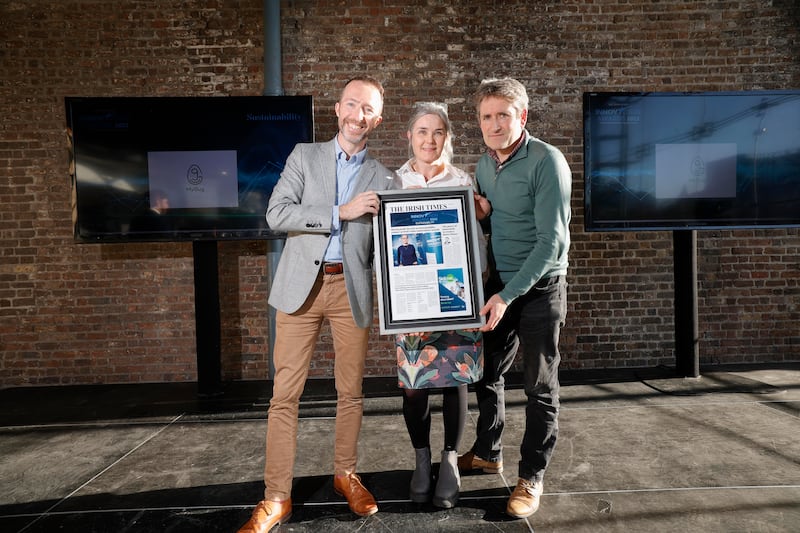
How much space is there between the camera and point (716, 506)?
235 cm

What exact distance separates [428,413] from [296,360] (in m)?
0.68

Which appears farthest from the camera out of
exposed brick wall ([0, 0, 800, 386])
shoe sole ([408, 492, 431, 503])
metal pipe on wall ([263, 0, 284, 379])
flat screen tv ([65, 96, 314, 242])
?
exposed brick wall ([0, 0, 800, 386])

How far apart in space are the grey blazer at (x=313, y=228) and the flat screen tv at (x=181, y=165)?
71.3 inches

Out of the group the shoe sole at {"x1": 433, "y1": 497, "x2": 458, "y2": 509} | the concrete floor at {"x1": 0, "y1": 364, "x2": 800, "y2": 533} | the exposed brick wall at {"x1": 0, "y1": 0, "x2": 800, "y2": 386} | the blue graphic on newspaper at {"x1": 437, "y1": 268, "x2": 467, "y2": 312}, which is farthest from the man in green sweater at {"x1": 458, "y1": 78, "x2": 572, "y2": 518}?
the exposed brick wall at {"x1": 0, "y1": 0, "x2": 800, "y2": 386}

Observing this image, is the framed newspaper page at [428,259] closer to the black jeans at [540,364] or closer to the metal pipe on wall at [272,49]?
the black jeans at [540,364]

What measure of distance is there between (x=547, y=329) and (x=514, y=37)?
341cm

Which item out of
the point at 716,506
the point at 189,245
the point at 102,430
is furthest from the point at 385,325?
the point at 189,245

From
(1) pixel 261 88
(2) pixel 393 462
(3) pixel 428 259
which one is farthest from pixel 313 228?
(1) pixel 261 88

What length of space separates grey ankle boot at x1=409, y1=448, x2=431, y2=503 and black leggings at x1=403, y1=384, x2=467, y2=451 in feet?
0.24

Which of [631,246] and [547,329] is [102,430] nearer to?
[547,329]

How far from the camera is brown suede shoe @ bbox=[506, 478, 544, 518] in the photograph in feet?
7.47

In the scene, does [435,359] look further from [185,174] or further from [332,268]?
[185,174]

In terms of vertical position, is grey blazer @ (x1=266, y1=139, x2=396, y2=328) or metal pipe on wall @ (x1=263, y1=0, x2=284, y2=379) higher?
metal pipe on wall @ (x1=263, y1=0, x2=284, y2=379)

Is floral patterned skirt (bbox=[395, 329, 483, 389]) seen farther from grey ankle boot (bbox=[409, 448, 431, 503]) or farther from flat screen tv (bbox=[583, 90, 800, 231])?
flat screen tv (bbox=[583, 90, 800, 231])
